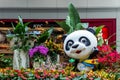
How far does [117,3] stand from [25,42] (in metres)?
4.13

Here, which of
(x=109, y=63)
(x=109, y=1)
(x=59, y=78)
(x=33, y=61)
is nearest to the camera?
(x=59, y=78)

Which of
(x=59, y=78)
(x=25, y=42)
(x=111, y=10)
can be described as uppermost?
(x=111, y=10)

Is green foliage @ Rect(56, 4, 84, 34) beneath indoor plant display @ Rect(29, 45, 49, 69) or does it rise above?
above

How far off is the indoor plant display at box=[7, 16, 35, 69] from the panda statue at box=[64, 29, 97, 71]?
390mm

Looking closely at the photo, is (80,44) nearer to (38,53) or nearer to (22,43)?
(38,53)

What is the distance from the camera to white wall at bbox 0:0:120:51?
710 centimetres

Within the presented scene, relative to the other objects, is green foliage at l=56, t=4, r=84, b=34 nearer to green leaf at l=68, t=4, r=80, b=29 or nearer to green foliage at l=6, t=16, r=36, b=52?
green leaf at l=68, t=4, r=80, b=29

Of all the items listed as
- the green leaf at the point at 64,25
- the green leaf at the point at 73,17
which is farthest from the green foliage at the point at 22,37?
the green leaf at the point at 73,17

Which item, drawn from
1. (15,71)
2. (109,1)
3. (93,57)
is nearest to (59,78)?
(15,71)

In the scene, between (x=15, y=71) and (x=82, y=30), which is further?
(x=82, y=30)

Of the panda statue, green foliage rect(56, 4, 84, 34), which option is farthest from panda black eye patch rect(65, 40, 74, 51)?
green foliage rect(56, 4, 84, 34)

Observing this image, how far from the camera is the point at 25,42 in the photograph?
333 centimetres

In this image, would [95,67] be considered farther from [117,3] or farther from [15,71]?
[117,3]

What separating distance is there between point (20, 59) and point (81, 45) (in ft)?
2.01
